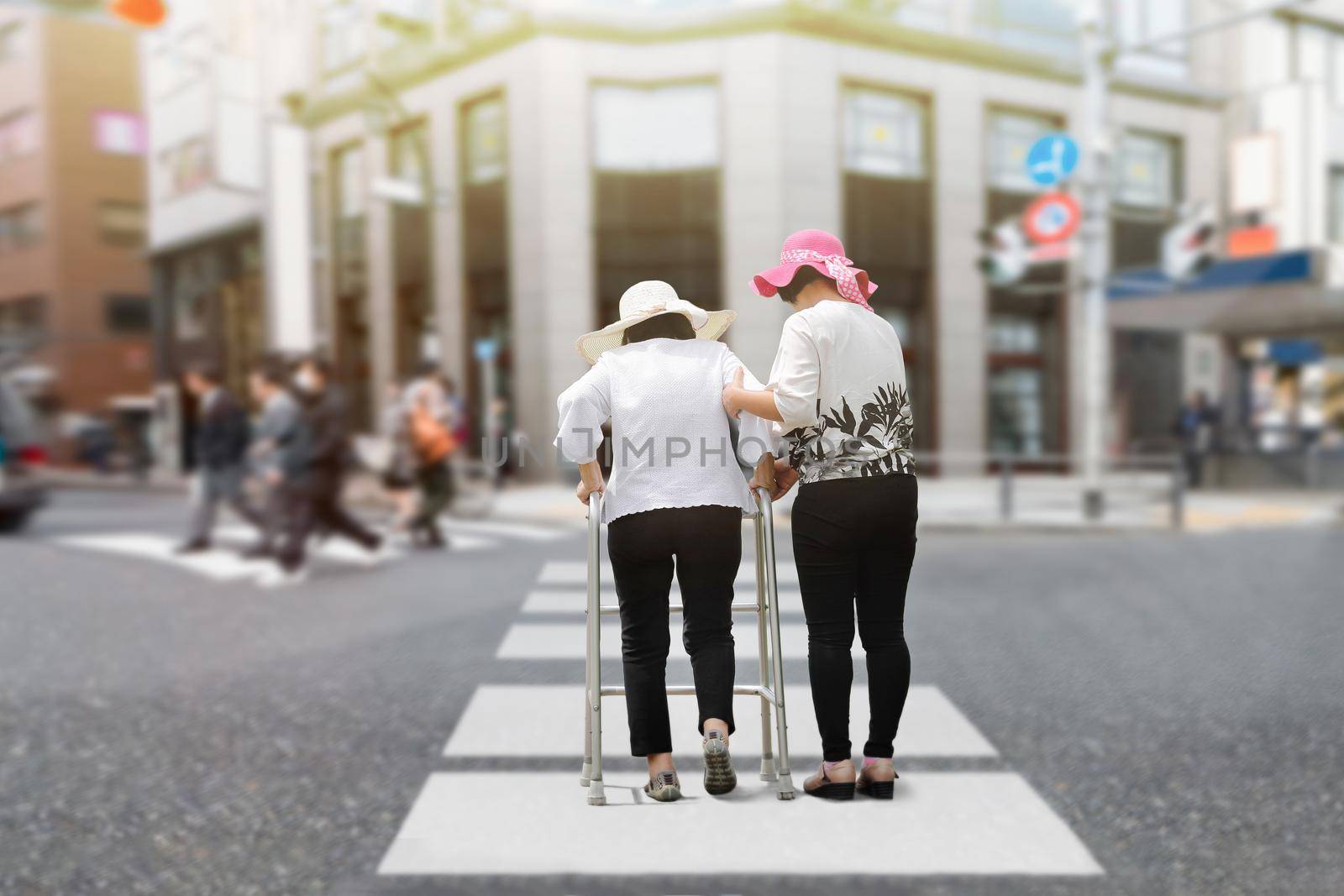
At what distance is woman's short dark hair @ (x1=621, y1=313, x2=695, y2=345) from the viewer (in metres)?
1.13

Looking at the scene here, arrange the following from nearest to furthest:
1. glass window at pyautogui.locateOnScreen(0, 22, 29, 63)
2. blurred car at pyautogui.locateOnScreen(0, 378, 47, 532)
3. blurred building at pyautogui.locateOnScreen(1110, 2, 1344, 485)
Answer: blurred building at pyautogui.locateOnScreen(1110, 2, 1344, 485) < glass window at pyautogui.locateOnScreen(0, 22, 29, 63) < blurred car at pyautogui.locateOnScreen(0, 378, 47, 532)

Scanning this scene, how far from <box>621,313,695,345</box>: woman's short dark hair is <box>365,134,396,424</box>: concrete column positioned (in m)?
0.94

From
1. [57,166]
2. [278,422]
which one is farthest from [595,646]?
[57,166]

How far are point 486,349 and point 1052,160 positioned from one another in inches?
40.7

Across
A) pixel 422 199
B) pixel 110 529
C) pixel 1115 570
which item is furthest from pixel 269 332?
pixel 110 529

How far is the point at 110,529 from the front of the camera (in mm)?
22406

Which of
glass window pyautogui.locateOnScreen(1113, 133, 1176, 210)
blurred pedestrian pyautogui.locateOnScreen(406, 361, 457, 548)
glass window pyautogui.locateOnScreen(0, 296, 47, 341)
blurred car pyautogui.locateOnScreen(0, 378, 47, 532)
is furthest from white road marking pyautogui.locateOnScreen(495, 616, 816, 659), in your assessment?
blurred car pyautogui.locateOnScreen(0, 378, 47, 532)

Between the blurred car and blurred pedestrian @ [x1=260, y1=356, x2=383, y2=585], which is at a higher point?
blurred pedestrian @ [x1=260, y1=356, x2=383, y2=585]

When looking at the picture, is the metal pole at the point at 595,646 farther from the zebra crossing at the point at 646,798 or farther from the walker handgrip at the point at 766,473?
the walker handgrip at the point at 766,473

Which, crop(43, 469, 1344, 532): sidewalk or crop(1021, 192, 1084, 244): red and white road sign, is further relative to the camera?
crop(1021, 192, 1084, 244): red and white road sign

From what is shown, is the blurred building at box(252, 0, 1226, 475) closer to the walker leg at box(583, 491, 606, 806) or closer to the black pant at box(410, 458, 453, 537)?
the black pant at box(410, 458, 453, 537)

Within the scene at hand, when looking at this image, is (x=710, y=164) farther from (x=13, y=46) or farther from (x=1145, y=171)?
(x=13, y=46)

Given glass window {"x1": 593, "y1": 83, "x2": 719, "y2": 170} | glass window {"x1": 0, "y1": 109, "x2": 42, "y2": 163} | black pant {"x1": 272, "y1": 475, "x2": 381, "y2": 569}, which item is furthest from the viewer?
glass window {"x1": 0, "y1": 109, "x2": 42, "y2": 163}

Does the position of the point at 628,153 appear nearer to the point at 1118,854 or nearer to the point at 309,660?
the point at 1118,854
